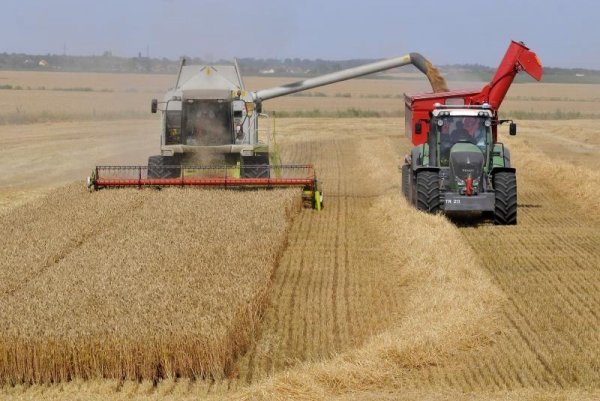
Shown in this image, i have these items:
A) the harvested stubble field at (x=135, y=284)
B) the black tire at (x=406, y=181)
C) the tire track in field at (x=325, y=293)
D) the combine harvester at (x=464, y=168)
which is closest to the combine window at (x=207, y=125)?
the tire track in field at (x=325, y=293)

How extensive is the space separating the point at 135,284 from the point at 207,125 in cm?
1025

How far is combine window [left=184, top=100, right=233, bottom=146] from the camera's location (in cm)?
2080

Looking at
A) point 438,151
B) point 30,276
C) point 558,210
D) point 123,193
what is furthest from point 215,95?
point 30,276

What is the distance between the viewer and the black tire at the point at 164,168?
20.5 m

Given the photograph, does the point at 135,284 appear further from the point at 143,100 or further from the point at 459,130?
the point at 143,100

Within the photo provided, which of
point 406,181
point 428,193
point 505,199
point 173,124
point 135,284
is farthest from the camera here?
point 173,124

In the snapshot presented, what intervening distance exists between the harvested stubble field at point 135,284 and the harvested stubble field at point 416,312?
17cm

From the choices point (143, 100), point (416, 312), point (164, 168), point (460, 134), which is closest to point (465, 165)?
point (460, 134)

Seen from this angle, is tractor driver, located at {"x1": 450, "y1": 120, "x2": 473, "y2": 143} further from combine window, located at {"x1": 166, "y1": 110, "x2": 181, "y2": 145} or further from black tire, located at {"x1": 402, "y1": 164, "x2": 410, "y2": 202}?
combine window, located at {"x1": 166, "y1": 110, "x2": 181, "y2": 145}

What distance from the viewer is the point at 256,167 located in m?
20.6

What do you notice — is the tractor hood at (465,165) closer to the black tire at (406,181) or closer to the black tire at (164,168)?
the black tire at (406,181)

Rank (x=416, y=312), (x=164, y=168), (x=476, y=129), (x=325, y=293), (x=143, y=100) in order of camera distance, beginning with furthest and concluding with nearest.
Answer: (x=143, y=100)
(x=164, y=168)
(x=476, y=129)
(x=325, y=293)
(x=416, y=312)

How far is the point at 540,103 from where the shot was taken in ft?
230

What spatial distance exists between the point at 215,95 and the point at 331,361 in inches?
499
